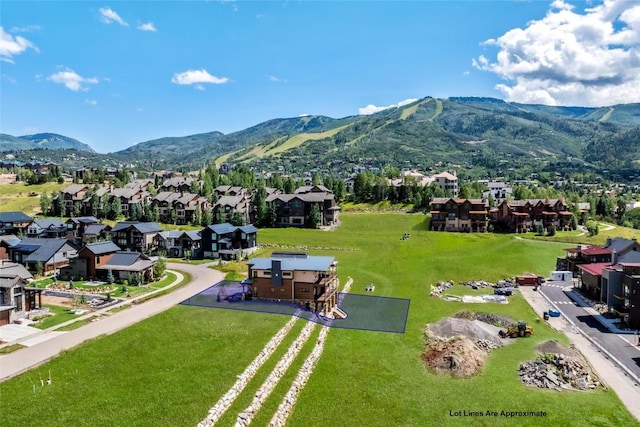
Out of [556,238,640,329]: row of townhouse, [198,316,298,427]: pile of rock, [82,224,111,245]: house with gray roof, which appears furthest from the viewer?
[82,224,111,245]: house with gray roof

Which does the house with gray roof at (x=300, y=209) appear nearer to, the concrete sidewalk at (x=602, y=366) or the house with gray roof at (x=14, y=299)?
the concrete sidewalk at (x=602, y=366)

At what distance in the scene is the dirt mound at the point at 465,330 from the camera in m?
36.8

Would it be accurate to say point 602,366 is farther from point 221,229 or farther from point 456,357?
point 221,229

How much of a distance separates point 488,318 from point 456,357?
1264cm

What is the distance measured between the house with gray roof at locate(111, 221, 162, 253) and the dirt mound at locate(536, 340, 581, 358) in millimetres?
58835

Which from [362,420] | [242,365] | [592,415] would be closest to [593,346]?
[592,415]

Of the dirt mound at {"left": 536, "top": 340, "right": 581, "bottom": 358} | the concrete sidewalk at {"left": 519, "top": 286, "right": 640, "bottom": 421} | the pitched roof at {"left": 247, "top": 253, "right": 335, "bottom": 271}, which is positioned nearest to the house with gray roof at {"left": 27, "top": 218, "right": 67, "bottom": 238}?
the pitched roof at {"left": 247, "top": 253, "right": 335, "bottom": 271}

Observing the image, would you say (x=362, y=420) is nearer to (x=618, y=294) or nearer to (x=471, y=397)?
(x=471, y=397)

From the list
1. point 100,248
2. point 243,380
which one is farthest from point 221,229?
point 243,380

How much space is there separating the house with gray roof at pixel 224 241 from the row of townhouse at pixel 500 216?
1509 inches

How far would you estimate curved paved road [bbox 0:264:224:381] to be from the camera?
2884cm

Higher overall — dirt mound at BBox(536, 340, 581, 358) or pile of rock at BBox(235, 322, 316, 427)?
pile of rock at BBox(235, 322, 316, 427)

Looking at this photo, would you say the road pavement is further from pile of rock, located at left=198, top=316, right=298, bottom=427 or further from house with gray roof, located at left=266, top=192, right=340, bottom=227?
house with gray roof, located at left=266, top=192, right=340, bottom=227

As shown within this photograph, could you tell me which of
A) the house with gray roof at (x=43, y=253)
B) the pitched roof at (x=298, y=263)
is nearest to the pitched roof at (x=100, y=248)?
the house with gray roof at (x=43, y=253)
